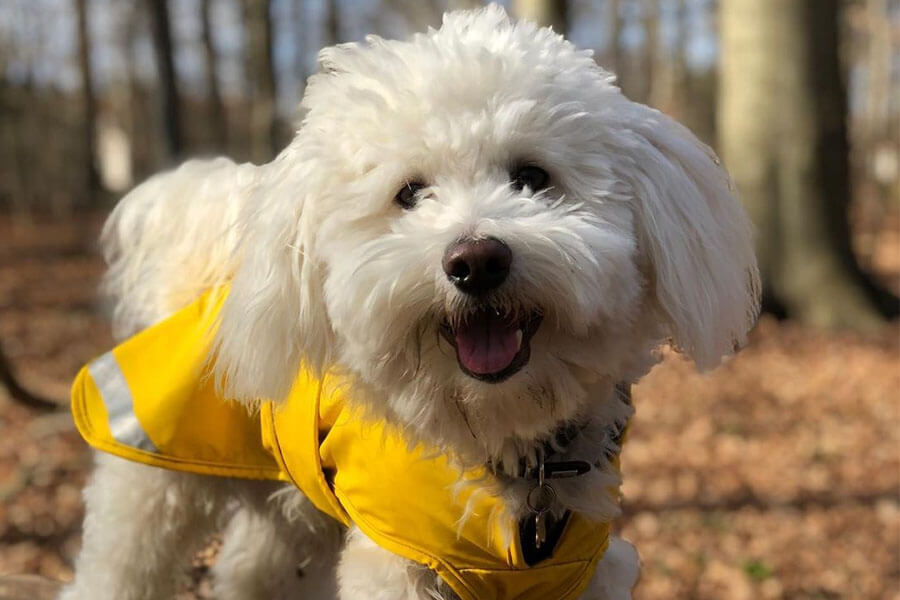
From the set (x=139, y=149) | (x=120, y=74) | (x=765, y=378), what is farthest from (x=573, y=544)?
(x=139, y=149)

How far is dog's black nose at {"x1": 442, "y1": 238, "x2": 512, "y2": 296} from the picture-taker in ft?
6.28

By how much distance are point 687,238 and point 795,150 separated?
24.8 feet

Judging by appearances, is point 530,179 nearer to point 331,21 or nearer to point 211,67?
point 211,67

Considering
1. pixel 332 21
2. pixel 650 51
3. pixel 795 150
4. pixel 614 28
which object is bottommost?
pixel 650 51

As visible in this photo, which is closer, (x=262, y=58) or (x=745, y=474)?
(x=745, y=474)

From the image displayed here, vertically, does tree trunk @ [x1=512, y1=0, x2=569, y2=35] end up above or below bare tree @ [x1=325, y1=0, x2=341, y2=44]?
above

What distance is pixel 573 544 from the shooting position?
233 cm

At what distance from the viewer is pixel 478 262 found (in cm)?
191

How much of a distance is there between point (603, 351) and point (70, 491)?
4612 mm

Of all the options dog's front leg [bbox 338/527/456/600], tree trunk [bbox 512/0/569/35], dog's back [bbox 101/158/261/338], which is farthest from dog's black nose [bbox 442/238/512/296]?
tree trunk [bbox 512/0/569/35]

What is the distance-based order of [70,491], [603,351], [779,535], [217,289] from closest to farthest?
1. [603,351]
2. [217,289]
3. [779,535]
4. [70,491]

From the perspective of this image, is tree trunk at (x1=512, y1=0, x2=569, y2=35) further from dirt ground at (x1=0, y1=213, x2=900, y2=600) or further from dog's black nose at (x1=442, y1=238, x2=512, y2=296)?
dog's black nose at (x1=442, y1=238, x2=512, y2=296)

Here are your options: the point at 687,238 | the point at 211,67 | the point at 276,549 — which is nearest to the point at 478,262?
the point at 687,238

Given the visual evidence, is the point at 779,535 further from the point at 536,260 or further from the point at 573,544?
the point at 536,260
